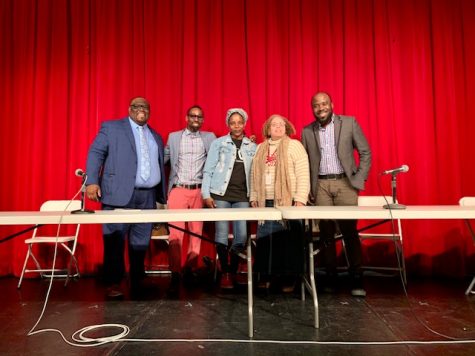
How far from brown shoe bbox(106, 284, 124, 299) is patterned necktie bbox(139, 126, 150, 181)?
920 mm

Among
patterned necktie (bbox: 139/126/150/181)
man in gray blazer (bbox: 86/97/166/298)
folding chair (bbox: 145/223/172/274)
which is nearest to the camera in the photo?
man in gray blazer (bbox: 86/97/166/298)

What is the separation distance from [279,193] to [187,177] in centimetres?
109

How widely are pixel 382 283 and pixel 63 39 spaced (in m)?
4.24

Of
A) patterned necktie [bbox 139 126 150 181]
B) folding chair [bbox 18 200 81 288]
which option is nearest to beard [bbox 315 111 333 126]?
patterned necktie [bbox 139 126 150 181]

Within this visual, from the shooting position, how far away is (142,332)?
7.56 feet

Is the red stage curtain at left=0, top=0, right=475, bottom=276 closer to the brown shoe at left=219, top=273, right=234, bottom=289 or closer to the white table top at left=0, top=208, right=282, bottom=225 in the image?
the brown shoe at left=219, top=273, right=234, bottom=289

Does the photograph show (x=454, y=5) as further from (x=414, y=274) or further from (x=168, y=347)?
(x=168, y=347)

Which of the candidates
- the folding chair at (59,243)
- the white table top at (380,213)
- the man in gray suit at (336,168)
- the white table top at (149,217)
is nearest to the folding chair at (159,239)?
the folding chair at (59,243)

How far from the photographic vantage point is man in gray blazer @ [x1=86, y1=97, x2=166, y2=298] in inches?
121

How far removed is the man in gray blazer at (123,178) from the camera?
3.08 meters

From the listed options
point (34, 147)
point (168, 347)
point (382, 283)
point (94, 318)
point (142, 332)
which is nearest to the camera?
point (168, 347)

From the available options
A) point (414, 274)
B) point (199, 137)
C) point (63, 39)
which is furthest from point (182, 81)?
point (414, 274)

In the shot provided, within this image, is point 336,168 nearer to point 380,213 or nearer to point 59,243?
point 380,213

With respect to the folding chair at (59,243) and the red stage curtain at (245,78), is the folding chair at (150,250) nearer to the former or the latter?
the red stage curtain at (245,78)
